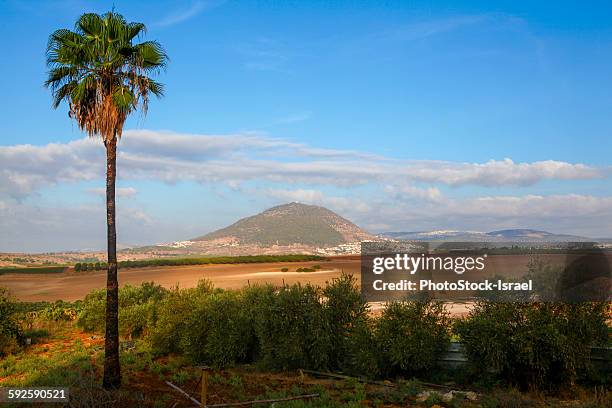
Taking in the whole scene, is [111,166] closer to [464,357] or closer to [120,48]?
[120,48]

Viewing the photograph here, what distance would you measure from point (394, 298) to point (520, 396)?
5.27 m

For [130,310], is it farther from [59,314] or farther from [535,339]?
[535,339]

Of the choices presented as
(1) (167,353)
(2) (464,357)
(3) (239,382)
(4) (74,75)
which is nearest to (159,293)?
(1) (167,353)

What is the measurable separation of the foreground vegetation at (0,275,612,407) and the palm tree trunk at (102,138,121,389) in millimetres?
697

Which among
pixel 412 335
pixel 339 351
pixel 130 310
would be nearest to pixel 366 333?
pixel 412 335

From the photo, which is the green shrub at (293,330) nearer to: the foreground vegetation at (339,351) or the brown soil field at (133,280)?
the foreground vegetation at (339,351)

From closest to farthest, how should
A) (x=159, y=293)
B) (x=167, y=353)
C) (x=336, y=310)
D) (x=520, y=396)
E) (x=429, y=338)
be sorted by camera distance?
(x=520, y=396) → (x=429, y=338) → (x=336, y=310) → (x=167, y=353) → (x=159, y=293)

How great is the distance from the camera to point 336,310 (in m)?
19.7

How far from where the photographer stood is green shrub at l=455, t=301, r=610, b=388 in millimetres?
15586

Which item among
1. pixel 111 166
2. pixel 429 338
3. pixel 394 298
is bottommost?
pixel 429 338

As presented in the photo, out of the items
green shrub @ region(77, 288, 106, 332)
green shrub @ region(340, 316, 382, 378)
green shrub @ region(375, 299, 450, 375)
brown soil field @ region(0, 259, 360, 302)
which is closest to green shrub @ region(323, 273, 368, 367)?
green shrub @ region(340, 316, 382, 378)

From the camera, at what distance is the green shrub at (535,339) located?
15586mm

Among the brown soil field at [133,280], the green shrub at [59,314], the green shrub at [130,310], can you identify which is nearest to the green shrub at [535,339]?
the green shrub at [130,310]

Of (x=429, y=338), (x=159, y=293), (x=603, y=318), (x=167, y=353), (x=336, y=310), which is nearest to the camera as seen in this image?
(x=603, y=318)
